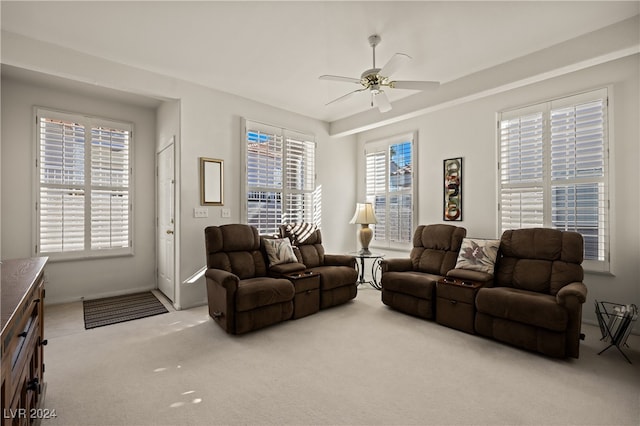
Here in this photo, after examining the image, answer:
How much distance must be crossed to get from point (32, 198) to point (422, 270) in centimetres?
506

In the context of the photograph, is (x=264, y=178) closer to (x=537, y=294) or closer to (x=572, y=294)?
(x=537, y=294)

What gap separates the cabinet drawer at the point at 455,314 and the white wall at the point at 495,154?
139cm

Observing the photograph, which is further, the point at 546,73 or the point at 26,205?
the point at 26,205

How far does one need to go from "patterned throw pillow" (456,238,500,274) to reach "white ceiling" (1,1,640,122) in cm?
203

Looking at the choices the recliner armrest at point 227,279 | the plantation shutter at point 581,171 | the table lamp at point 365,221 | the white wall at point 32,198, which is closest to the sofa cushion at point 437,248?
the table lamp at point 365,221

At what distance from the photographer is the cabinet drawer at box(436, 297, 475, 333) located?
3168 millimetres

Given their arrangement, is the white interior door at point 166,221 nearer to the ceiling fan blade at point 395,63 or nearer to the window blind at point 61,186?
the window blind at point 61,186

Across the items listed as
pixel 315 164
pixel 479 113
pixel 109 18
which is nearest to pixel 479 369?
pixel 479 113

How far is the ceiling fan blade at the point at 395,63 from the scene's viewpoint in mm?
2453

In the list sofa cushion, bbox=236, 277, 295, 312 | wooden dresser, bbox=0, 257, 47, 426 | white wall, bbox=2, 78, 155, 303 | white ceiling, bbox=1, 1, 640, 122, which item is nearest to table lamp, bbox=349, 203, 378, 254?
sofa cushion, bbox=236, 277, 295, 312

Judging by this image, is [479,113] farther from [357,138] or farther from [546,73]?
[357,138]

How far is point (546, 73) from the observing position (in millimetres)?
3160

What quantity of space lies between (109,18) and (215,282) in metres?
2.58

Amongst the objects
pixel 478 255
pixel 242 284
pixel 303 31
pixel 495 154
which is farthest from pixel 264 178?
pixel 495 154
